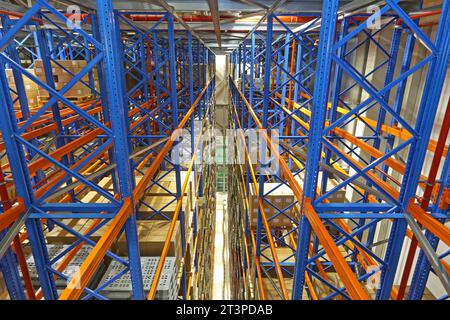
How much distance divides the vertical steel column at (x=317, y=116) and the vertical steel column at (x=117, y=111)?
1834 mm

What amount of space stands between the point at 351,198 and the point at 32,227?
744 cm

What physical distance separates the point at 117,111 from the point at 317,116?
6.28 ft

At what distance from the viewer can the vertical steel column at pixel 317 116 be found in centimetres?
241

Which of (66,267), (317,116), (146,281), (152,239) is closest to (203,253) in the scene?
(152,239)

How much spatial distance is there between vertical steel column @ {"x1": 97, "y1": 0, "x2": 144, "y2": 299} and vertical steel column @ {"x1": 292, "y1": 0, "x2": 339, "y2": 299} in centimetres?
183

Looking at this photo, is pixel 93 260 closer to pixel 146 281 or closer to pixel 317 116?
pixel 146 281

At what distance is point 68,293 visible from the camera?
6.34 feet

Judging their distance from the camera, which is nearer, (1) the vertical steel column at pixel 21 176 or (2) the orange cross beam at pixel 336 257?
(2) the orange cross beam at pixel 336 257

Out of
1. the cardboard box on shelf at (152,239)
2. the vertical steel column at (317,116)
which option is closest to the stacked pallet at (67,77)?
the cardboard box on shelf at (152,239)

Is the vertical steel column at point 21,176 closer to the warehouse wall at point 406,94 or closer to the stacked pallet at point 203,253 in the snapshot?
the stacked pallet at point 203,253

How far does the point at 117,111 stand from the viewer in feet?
8.73

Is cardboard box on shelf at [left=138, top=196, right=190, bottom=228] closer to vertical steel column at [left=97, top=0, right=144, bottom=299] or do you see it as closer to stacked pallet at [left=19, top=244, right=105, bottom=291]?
stacked pallet at [left=19, top=244, right=105, bottom=291]
